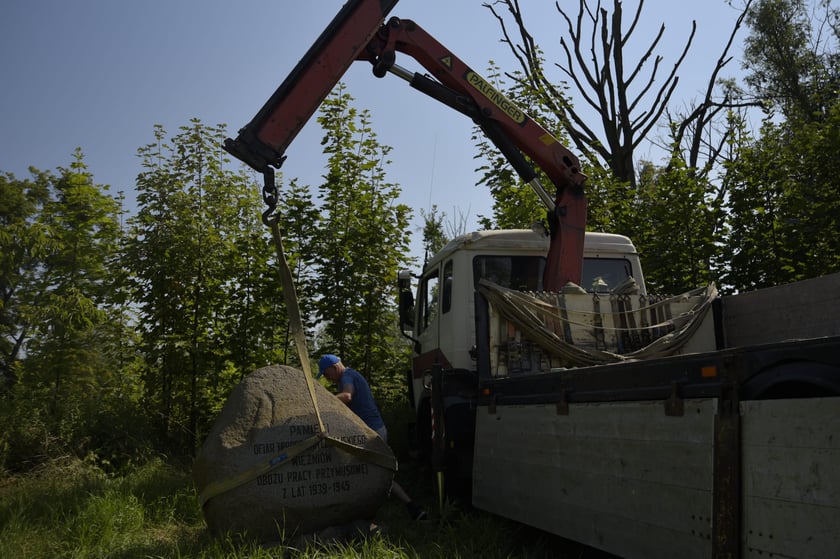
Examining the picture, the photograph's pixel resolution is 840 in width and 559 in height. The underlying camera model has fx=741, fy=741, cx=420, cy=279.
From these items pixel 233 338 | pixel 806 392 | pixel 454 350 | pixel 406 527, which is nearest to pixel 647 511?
pixel 806 392

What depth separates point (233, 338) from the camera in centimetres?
979

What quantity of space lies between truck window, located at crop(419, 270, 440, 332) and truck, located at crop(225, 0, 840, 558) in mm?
35

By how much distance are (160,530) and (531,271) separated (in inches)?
166

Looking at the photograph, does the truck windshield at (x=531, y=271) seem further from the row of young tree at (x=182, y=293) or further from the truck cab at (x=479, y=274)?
the row of young tree at (x=182, y=293)

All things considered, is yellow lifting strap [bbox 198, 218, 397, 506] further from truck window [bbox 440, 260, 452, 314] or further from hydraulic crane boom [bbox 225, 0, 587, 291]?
truck window [bbox 440, 260, 452, 314]

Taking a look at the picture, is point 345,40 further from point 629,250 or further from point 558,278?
point 629,250

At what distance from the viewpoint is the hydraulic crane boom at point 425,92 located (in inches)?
267

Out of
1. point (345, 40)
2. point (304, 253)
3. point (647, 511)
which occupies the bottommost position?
point (647, 511)

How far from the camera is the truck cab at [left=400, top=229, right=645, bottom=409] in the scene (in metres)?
7.15

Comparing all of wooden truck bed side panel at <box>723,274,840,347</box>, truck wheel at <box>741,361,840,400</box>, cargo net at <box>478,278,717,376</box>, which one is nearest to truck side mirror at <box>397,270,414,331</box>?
cargo net at <box>478,278,717,376</box>

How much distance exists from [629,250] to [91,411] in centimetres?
682

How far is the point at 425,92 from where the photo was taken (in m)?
7.75

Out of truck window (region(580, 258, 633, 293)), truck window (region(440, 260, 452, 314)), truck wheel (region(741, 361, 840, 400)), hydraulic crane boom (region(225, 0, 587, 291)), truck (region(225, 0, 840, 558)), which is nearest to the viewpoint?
truck wheel (region(741, 361, 840, 400))

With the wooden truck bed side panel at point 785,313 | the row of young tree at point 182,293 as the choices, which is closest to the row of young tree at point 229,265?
the row of young tree at point 182,293
